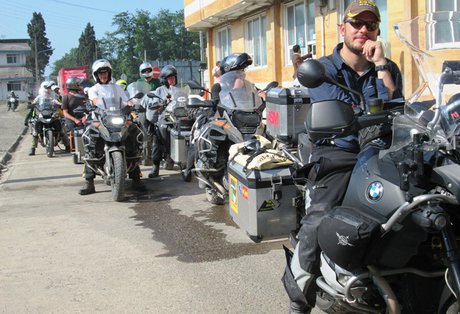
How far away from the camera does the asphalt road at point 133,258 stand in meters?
4.13

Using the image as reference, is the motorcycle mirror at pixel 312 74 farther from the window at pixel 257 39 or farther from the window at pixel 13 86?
the window at pixel 13 86

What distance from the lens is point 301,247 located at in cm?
302

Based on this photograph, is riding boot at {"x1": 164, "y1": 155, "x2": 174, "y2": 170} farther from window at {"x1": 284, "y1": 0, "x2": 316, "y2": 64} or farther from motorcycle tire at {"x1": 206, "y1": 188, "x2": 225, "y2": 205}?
window at {"x1": 284, "y1": 0, "x2": 316, "y2": 64}

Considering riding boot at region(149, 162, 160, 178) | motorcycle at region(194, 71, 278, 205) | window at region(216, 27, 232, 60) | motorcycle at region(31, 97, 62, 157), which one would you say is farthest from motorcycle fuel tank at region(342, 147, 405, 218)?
window at region(216, 27, 232, 60)

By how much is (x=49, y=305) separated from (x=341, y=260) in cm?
256

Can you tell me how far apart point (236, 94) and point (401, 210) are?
442 cm

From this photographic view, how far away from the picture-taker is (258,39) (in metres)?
18.8

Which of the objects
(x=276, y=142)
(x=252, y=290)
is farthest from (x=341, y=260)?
(x=276, y=142)

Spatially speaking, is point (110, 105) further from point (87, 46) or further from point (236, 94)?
point (87, 46)

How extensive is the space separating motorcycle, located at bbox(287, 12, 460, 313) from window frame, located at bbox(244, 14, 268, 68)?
51.9 ft

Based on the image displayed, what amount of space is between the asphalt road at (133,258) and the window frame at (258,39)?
36.0ft

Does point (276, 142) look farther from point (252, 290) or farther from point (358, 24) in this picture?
point (358, 24)

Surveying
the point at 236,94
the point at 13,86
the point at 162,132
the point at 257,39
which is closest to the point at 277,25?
the point at 257,39

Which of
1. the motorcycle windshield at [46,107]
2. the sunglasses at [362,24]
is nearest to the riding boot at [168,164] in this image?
the motorcycle windshield at [46,107]
